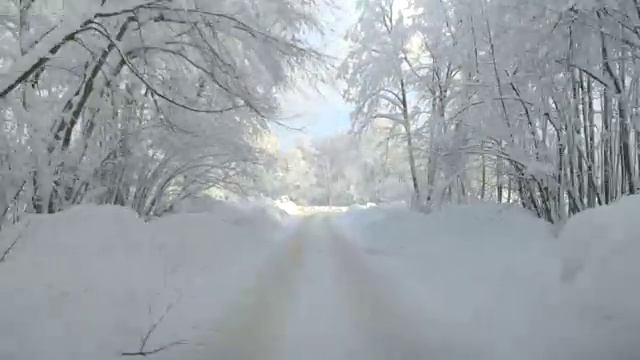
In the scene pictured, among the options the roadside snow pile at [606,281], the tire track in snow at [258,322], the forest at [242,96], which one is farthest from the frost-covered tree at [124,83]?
the roadside snow pile at [606,281]

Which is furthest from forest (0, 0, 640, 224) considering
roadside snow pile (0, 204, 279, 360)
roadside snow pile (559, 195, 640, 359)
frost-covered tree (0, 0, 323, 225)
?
roadside snow pile (559, 195, 640, 359)

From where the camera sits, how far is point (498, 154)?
9.64 meters

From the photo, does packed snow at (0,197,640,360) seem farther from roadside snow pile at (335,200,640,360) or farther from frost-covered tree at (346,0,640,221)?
frost-covered tree at (346,0,640,221)

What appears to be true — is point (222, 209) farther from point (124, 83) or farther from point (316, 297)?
point (316, 297)

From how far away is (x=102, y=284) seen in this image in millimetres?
5781

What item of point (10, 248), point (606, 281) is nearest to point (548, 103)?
point (606, 281)

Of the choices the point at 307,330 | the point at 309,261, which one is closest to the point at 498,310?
the point at 307,330

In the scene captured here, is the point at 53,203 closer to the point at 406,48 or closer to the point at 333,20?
the point at 333,20

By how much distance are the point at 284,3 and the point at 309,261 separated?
4.69 meters

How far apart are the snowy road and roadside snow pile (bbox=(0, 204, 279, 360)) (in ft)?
1.21

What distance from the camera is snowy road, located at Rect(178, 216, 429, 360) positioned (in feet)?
14.0

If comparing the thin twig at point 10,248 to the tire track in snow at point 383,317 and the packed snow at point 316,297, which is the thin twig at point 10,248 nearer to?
the packed snow at point 316,297

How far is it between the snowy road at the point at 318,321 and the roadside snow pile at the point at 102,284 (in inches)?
14.5

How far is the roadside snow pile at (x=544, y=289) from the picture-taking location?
4.04m
